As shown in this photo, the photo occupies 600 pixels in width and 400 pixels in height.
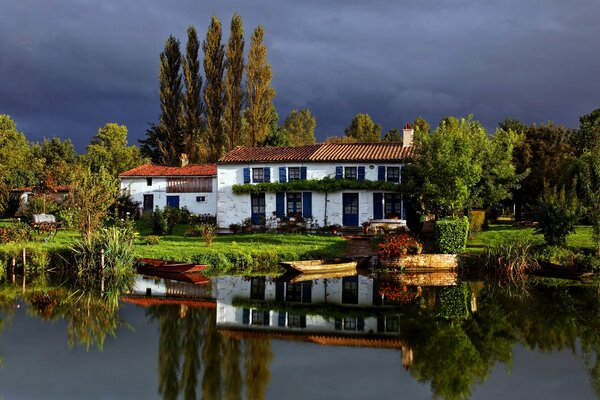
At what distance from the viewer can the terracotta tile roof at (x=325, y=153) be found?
36.4 metres

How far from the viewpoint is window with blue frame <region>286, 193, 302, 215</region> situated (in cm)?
3716

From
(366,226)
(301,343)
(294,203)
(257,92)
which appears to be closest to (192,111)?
(257,92)

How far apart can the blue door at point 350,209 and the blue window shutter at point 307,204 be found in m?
2.17

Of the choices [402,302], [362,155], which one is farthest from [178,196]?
[402,302]

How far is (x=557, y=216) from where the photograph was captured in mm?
25406

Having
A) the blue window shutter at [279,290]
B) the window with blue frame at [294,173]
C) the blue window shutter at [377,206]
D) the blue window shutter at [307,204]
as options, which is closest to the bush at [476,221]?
the blue window shutter at [377,206]

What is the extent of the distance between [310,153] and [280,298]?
19018 millimetres

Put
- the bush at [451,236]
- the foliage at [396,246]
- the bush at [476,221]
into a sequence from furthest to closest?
the bush at [476,221]
the bush at [451,236]
the foliage at [396,246]

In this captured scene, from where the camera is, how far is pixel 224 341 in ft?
47.6

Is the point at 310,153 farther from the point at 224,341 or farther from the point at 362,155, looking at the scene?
the point at 224,341

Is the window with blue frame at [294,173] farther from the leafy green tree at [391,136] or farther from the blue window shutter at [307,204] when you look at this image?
the leafy green tree at [391,136]

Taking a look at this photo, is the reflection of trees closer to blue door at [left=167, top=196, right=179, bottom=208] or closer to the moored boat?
the moored boat

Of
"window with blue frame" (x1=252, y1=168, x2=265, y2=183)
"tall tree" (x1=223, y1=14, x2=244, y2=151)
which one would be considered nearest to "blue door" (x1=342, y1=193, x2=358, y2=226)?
"window with blue frame" (x1=252, y1=168, x2=265, y2=183)

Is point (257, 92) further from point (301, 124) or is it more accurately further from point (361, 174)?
point (301, 124)
